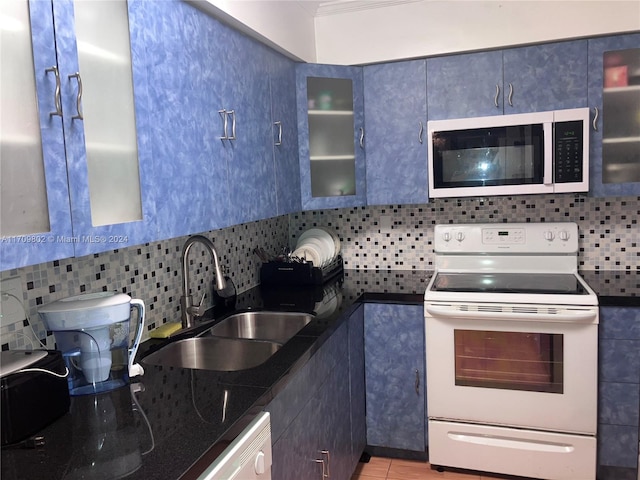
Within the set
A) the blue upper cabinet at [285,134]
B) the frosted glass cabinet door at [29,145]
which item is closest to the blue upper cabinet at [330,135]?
the blue upper cabinet at [285,134]

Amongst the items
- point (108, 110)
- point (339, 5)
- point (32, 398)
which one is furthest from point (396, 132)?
point (32, 398)

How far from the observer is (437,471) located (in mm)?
2521

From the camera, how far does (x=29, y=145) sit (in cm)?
111

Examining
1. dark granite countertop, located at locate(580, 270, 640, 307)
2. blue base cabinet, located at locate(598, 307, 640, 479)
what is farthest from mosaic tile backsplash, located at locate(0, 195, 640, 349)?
blue base cabinet, located at locate(598, 307, 640, 479)

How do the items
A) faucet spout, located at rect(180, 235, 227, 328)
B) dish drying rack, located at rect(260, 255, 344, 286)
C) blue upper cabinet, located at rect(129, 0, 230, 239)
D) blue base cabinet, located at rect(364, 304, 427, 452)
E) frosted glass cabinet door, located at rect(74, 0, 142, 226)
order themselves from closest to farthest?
1. frosted glass cabinet door, located at rect(74, 0, 142, 226)
2. blue upper cabinet, located at rect(129, 0, 230, 239)
3. faucet spout, located at rect(180, 235, 227, 328)
4. blue base cabinet, located at rect(364, 304, 427, 452)
5. dish drying rack, located at rect(260, 255, 344, 286)

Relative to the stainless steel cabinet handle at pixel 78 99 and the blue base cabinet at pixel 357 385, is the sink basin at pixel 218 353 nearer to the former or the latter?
the blue base cabinet at pixel 357 385

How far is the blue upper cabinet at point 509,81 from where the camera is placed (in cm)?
246

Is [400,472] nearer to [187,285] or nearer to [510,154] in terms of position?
[187,285]

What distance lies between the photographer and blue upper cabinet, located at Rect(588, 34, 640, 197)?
2400mm

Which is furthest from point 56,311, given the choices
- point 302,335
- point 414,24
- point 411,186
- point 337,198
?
point 414,24

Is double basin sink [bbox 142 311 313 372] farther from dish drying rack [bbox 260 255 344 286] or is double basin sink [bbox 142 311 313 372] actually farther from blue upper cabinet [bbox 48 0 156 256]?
dish drying rack [bbox 260 255 344 286]

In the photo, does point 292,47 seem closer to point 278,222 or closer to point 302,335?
point 278,222

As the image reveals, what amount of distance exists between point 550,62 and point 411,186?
0.89 meters

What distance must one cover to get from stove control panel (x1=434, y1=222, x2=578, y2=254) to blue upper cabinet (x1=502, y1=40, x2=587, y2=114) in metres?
0.62
